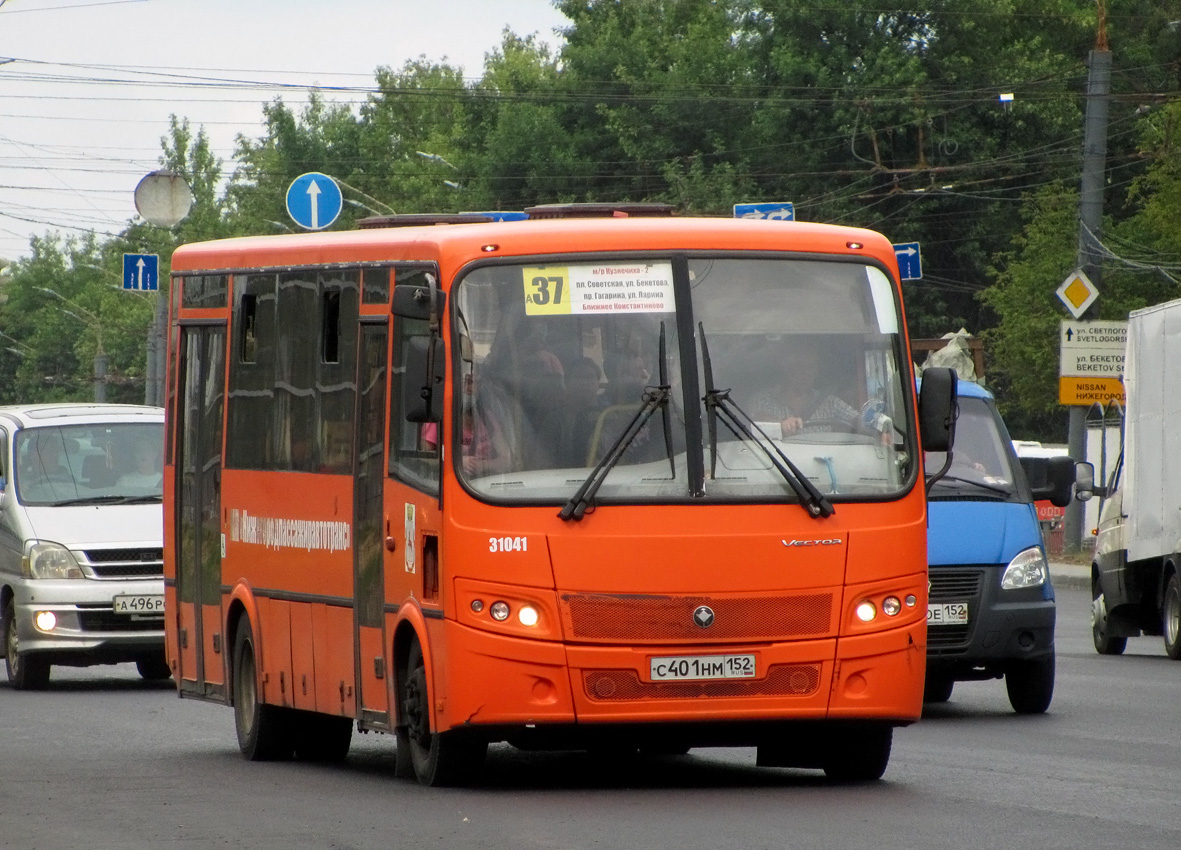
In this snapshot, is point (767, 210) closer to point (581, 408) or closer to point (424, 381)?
point (581, 408)

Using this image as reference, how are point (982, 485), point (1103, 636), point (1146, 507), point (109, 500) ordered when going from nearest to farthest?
point (982, 485), point (109, 500), point (1146, 507), point (1103, 636)

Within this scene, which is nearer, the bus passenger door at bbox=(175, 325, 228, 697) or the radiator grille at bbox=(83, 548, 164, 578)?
the bus passenger door at bbox=(175, 325, 228, 697)

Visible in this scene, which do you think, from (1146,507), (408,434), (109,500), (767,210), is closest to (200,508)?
(408,434)

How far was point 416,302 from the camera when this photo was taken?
10438mm

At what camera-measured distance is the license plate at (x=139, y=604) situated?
18781mm

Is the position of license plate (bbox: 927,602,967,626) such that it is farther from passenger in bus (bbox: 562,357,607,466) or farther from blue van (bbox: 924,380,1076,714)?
passenger in bus (bbox: 562,357,607,466)

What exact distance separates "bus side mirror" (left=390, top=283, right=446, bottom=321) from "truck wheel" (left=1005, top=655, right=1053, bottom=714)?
6.07 meters

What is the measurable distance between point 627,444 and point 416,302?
1027mm

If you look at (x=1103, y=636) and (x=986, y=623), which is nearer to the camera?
(x=986, y=623)

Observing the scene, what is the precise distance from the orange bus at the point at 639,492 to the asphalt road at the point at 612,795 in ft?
1.08

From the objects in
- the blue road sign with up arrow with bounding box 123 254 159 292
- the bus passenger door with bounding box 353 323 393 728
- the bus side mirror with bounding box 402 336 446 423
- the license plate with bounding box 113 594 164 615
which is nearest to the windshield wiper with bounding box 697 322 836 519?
the bus side mirror with bounding box 402 336 446 423

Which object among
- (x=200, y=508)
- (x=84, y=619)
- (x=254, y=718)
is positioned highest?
(x=200, y=508)

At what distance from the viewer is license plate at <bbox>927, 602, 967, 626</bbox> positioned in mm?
15125

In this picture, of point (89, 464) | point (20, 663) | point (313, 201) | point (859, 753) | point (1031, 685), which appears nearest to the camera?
point (859, 753)
